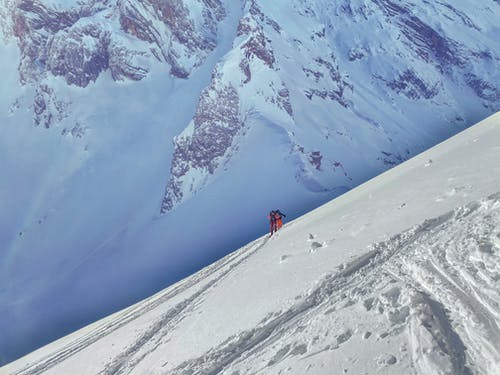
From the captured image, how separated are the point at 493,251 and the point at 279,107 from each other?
6910 cm

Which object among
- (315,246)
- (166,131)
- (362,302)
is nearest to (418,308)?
(362,302)

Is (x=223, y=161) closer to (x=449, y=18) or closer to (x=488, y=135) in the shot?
(x=488, y=135)

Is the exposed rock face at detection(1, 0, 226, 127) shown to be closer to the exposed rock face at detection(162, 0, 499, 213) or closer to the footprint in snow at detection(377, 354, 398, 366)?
the exposed rock face at detection(162, 0, 499, 213)

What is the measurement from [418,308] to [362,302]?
978 mm

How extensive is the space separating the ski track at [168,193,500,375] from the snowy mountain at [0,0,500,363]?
159ft

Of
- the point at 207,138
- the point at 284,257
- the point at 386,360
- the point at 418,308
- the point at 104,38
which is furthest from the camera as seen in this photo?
the point at 104,38

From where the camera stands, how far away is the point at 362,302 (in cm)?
812

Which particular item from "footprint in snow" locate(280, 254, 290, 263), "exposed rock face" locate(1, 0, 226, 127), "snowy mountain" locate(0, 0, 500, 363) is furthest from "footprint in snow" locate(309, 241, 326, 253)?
"exposed rock face" locate(1, 0, 226, 127)

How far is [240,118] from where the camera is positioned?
251ft

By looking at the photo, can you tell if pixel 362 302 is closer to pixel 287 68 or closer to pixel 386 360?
pixel 386 360

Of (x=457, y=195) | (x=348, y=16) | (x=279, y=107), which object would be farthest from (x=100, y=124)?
(x=457, y=195)

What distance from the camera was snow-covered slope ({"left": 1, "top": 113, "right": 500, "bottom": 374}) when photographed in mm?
6641

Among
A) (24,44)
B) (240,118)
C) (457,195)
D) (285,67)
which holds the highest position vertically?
(24,44)

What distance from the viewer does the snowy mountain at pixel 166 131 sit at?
6228 centimetres
